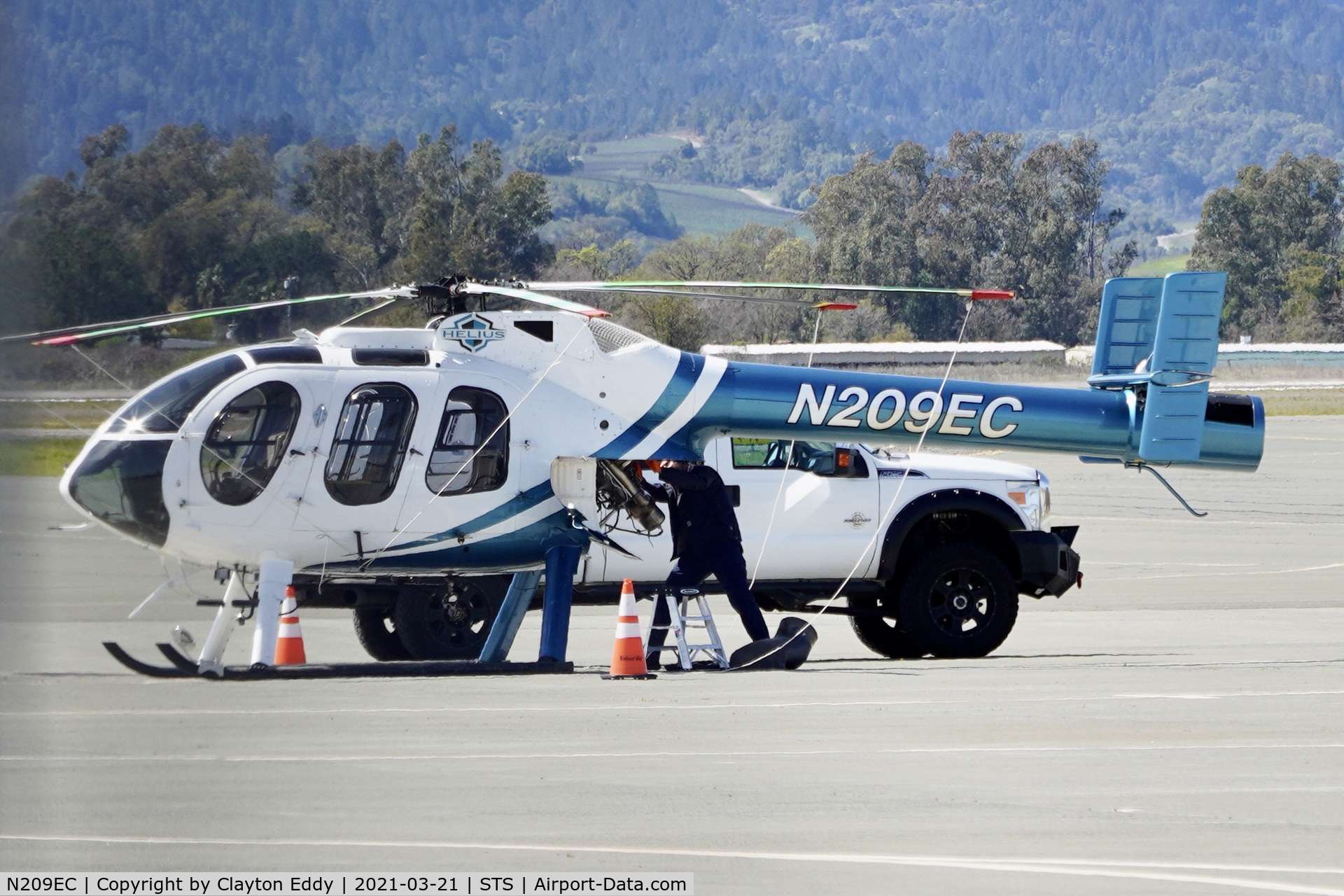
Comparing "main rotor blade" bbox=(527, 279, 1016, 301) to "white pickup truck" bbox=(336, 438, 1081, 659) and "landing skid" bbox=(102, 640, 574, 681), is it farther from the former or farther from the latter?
"landing skid" bbox=(102, 640, 574, 681)

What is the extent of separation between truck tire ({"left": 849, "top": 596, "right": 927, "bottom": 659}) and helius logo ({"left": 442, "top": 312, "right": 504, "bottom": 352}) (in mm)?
3371

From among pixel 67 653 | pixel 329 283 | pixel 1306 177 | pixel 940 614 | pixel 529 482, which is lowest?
pixel 67 653

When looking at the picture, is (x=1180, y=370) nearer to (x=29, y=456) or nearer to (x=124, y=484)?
(x=124, y=484)

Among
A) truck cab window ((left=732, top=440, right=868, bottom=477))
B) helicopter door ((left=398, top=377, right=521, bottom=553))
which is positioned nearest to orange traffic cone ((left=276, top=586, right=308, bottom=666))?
helicopter door ((left=398, top=377, right=521, bottom=553))

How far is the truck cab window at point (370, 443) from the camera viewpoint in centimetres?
1011

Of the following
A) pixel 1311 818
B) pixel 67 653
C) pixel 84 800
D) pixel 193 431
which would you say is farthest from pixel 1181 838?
pixel 67 653

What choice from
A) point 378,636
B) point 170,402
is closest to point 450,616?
point 378,636

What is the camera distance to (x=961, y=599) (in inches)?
455

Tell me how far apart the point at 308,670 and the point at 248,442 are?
5.29ft

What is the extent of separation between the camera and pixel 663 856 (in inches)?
208

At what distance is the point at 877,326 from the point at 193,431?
48.3 metres

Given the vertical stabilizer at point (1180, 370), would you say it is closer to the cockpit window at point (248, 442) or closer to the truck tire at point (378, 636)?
the truck tire at point (378, 636)

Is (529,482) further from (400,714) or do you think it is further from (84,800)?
(84,800)

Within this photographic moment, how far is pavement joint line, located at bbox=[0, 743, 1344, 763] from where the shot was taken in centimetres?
684
